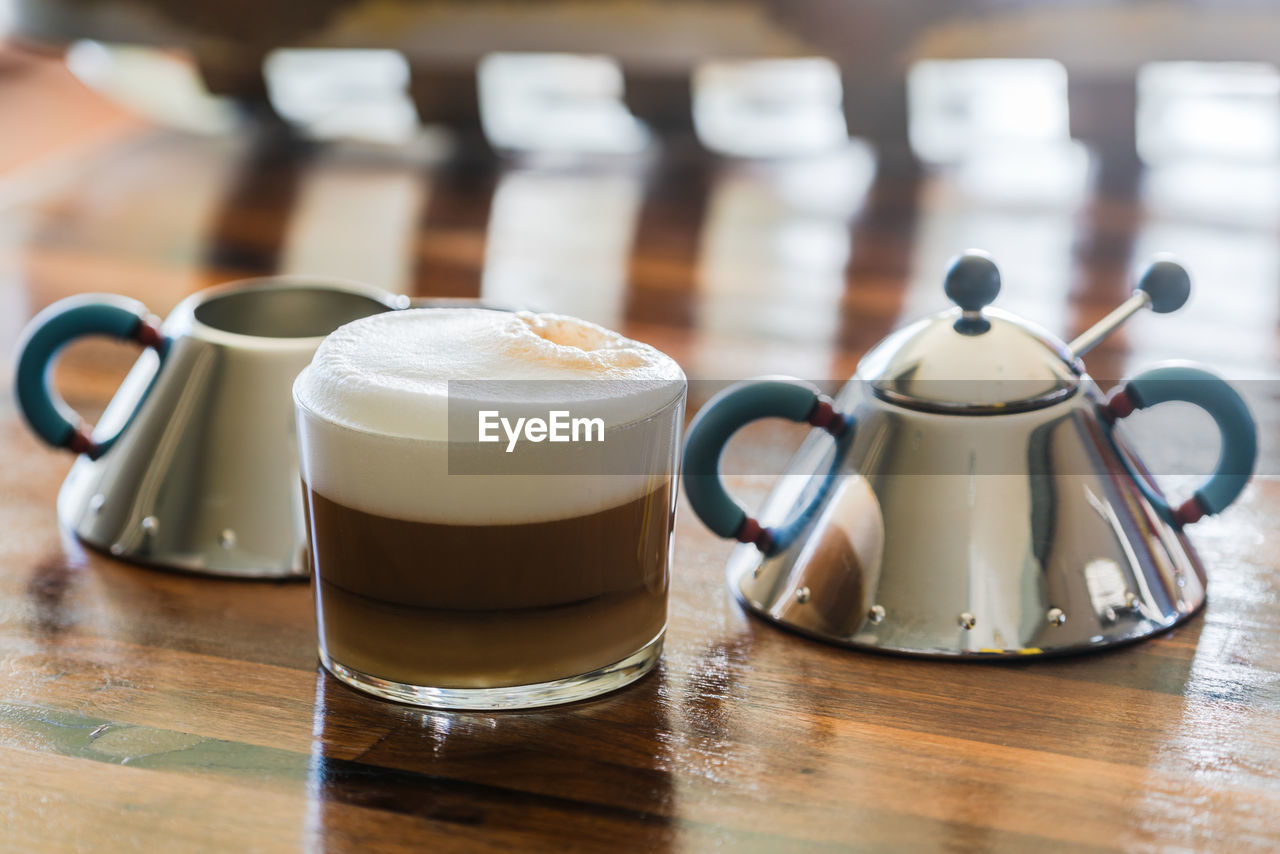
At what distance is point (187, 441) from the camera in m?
0.57

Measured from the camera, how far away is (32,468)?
69cm

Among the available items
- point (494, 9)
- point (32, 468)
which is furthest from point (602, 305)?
point (494, 9)

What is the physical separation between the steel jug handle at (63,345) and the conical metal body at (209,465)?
11mm

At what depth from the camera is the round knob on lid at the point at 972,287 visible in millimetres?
515

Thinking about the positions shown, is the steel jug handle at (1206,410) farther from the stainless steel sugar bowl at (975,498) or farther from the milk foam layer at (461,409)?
the milk foam layer at (461,409)

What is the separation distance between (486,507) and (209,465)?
0.61ft

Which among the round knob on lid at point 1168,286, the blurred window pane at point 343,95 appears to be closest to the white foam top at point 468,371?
the round knob on lid at point 1168,286

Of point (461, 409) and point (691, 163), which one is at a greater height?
point (461, 409)

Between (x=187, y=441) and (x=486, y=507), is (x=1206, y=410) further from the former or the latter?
(x=187, y=441)

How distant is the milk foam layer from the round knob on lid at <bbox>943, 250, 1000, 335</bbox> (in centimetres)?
12

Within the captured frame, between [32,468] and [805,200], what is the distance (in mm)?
933

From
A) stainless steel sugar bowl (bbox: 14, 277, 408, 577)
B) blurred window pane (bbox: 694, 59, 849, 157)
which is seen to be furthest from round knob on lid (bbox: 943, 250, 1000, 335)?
blurred window pane (bbox: 694, 59, 849, 157)

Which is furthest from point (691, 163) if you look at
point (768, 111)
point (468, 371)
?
point (468, 371)

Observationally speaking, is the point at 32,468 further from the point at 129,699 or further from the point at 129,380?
the point at 129,699
